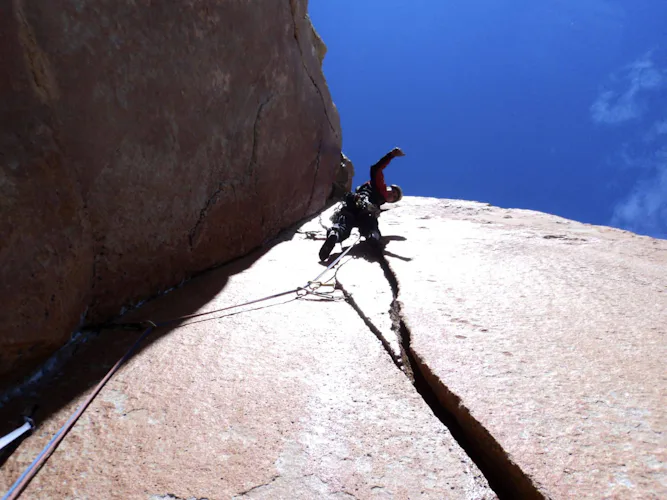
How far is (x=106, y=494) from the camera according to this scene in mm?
968

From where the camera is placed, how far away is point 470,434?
3.61 ft

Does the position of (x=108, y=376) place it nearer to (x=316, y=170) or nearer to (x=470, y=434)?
(x=470, y=434)

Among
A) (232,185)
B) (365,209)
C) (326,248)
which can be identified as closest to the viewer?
(232,185)

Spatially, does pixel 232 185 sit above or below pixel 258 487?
above

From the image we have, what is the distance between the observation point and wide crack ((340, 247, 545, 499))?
3.10 ft

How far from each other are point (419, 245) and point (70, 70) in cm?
237

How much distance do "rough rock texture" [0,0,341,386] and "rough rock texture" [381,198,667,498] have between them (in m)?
1.26

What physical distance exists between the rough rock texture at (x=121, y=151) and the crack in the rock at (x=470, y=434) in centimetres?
131

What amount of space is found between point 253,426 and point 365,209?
8.39 feet

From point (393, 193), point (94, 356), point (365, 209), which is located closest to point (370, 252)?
point (365, 209)

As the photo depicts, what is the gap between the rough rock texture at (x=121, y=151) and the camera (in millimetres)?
1365

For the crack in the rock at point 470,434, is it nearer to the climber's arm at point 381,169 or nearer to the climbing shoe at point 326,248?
the climbing shoe at point 326,248

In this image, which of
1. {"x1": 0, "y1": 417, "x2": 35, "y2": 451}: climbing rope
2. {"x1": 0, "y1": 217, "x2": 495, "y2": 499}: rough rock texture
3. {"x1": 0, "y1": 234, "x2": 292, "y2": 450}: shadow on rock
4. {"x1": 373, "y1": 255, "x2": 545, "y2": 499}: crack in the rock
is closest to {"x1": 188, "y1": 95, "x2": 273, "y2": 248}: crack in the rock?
{"x1": 0, "y1": 234, "x2": 292, "y2": 450}: shadow on rock

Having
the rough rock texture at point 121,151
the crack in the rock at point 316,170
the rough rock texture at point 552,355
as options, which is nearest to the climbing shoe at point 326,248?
the rough rock texture at point 552,355
